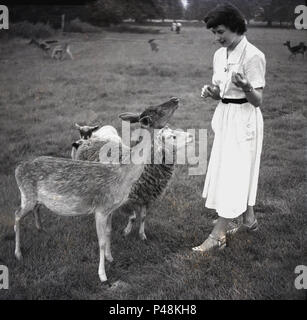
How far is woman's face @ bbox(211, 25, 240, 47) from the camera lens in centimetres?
391

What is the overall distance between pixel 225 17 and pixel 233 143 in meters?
1.30

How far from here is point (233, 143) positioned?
4.27m

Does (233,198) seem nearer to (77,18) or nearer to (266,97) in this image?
(266,97)

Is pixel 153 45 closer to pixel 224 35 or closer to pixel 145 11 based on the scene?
pixel 145 11

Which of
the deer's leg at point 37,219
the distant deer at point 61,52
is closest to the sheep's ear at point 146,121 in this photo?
the deer's leg at point 37,219

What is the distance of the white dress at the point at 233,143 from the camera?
4125mm

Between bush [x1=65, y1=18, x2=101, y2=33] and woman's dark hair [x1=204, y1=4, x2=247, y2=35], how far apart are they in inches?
188

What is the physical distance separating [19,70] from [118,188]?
637cm

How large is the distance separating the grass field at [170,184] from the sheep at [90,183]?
56 cm

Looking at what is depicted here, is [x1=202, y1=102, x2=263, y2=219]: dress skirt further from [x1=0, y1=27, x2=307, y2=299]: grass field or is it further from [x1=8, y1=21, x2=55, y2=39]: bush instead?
[x1=8, y1=21, x2=55, y2=39]: bush

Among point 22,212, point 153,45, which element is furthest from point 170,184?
point 153,45

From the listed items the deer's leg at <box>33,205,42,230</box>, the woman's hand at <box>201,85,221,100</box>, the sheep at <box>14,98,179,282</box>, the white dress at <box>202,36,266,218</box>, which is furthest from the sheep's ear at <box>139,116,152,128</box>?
the deer's leg at <box>33,205,42,230</box>

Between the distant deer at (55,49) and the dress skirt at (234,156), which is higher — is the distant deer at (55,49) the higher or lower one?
the higher one

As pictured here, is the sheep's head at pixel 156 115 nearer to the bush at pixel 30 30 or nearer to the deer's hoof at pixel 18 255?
the deer's hoof at pixel 18 255
